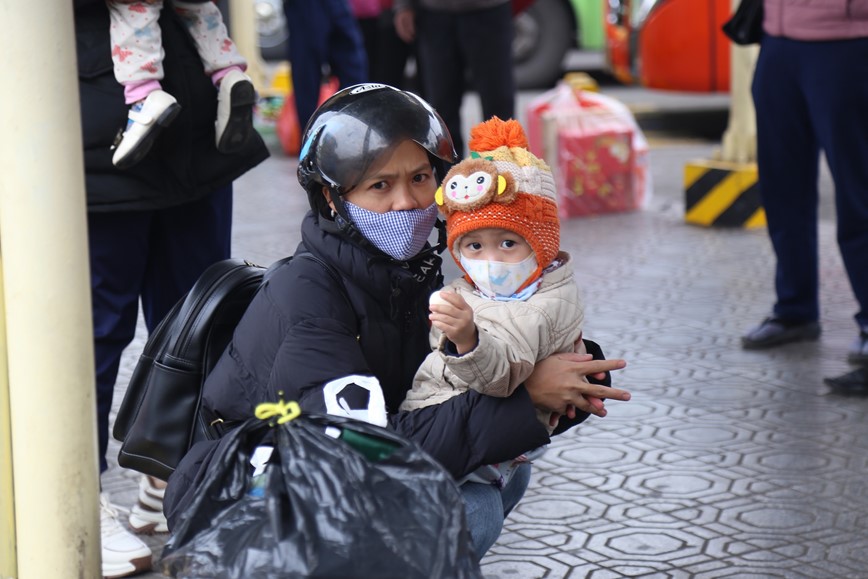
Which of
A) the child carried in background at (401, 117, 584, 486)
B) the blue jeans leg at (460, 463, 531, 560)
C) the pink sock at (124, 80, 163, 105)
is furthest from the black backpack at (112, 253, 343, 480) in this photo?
the pink sock at (124, 80, 163, 105)

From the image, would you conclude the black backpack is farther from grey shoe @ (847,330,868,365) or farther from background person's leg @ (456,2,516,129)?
background person's leg @ (456,2,516,129)

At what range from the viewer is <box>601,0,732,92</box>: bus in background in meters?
9.47

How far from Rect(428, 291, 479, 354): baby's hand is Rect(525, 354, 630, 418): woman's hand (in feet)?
0.89

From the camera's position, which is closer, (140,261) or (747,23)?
(140,261)

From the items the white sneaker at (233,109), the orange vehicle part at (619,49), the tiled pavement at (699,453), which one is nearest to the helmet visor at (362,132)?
the white sneaker at (233,109)

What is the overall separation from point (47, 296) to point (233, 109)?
3.57 feet

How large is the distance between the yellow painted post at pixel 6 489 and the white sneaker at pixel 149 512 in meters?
0.98

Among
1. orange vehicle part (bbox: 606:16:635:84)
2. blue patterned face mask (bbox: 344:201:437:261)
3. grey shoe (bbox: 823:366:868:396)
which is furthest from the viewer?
orange vehicle part (bbox: 606:16:635:84)

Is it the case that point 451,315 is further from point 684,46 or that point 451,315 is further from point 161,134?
point 684,46

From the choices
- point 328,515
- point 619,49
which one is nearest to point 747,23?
point 328,515

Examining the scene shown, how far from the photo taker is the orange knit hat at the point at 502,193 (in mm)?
2342

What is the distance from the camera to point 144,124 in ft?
10.2

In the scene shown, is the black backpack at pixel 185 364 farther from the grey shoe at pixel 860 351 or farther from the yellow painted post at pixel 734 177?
the yellow painted post at pixel 734 177

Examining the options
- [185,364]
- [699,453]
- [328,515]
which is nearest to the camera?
[328,515]
